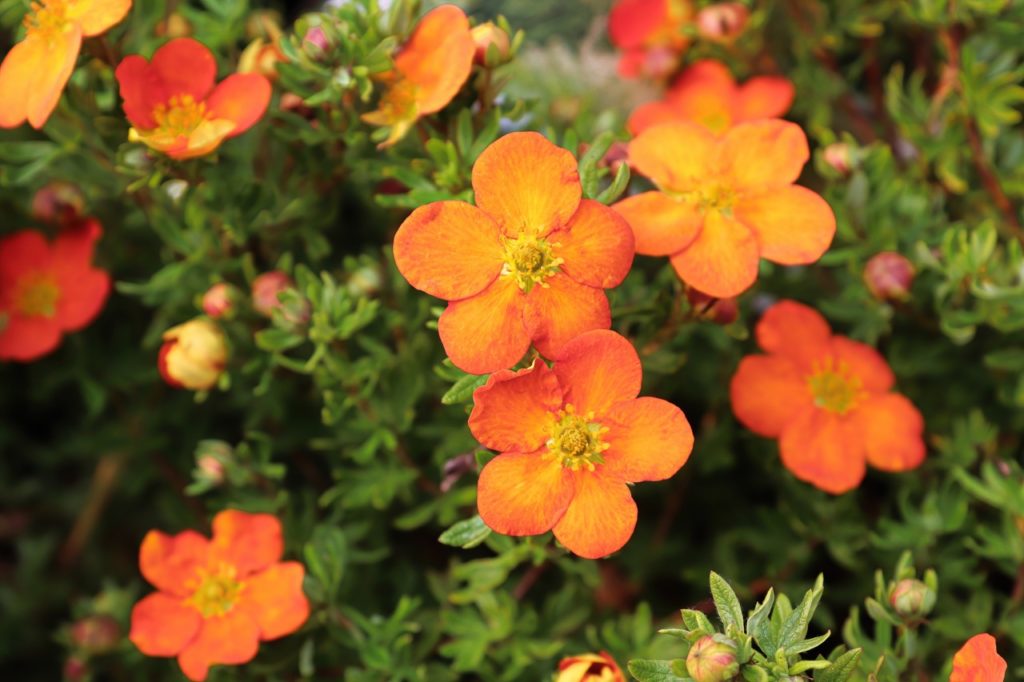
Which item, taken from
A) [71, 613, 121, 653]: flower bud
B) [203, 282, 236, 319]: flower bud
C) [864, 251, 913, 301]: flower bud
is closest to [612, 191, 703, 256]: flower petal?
[864, 251, 913, 301]: flower bud

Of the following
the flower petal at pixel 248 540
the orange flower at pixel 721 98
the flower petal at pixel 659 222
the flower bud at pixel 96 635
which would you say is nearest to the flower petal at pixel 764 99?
the orange flower at pixel 721 98

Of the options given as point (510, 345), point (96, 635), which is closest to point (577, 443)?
point (510, 345)

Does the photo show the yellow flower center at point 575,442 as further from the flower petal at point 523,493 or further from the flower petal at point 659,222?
the flower petal at point 659,222

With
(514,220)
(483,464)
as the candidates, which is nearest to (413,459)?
(483,464)

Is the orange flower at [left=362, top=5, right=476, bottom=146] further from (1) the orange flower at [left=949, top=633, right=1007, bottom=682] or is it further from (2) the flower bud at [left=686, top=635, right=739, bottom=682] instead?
(1) the orange flower at [left=949, top=633, right=1007, bottom=682]

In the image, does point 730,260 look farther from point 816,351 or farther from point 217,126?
point 217,126
